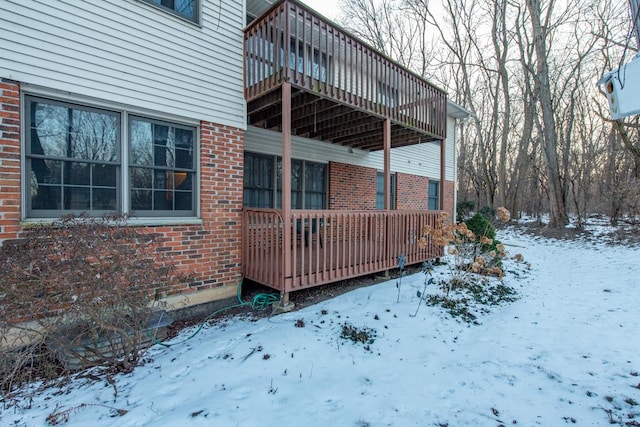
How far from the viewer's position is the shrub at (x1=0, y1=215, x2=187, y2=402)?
239 cm

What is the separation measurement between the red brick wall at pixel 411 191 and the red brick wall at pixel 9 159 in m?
8.58

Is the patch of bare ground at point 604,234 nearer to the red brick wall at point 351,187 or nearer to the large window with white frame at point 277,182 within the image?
the red brick wall at point 351,187

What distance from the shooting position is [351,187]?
8031 mm

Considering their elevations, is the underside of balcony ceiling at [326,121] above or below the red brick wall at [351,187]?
above

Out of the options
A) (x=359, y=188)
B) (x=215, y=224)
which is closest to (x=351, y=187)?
(x=359, y=188)

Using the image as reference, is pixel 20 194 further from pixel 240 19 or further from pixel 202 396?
pixel 240 19

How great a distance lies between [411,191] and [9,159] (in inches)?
374

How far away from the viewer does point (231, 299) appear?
15.0 ft

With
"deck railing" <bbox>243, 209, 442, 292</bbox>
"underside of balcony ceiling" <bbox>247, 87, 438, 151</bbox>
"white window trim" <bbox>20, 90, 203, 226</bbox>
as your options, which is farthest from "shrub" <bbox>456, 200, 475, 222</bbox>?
"white window trim" <bbox>20, 90, 203, 226</bbox>

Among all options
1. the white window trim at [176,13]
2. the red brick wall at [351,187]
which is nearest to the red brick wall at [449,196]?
the red brick wall at [351,187]

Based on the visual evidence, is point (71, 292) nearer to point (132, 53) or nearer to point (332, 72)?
point (132, 53)

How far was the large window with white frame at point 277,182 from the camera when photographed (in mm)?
6090

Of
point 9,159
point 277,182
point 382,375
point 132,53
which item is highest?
point 132,53

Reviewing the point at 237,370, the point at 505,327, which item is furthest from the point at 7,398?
the point at 505,327
